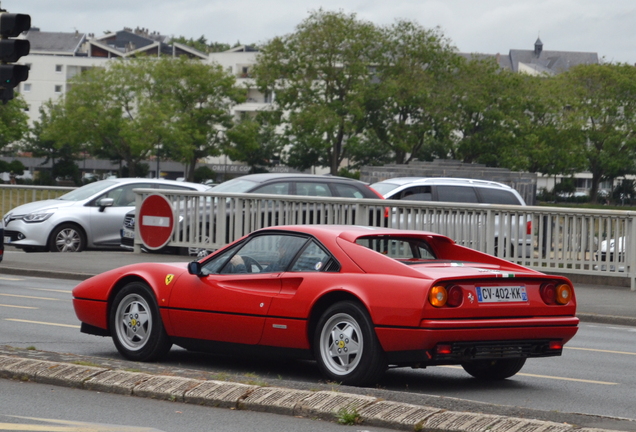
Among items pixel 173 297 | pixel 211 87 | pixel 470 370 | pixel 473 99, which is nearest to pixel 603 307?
pixel 470 370

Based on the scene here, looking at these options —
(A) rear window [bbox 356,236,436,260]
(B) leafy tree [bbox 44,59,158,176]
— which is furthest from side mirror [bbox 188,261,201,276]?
(B) leafy tree [bbox 44,59,158,176]

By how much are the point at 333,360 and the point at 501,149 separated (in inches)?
2488

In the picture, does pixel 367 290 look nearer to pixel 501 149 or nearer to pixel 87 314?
pixel 87 314

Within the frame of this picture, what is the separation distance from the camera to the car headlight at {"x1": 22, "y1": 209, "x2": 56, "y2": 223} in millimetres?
22000

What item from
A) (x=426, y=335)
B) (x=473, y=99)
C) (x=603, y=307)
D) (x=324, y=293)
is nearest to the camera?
(x=426, y=335)

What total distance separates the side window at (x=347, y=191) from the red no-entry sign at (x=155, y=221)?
127 inches

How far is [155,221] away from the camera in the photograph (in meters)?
21.5

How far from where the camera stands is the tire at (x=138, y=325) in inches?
337

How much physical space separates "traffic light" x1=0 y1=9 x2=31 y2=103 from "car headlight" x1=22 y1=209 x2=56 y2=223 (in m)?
11.8

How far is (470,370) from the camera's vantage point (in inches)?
333

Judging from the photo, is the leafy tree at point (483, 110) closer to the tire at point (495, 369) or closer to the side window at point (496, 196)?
the side window at point (496, 196)

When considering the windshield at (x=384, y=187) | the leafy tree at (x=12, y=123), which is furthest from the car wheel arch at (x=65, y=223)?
the leafy tree at (x=12, y=123)

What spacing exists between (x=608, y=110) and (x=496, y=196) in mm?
56851

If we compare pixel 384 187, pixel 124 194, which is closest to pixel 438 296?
pixel 124 194
